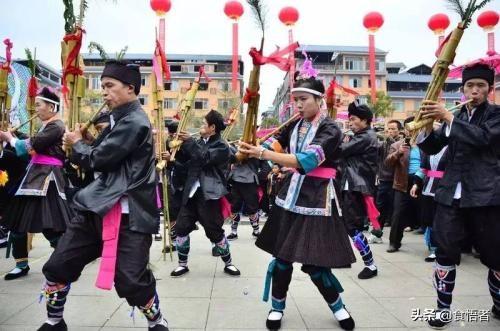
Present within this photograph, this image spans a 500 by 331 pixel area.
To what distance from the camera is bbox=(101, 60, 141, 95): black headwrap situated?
2816 millimetres

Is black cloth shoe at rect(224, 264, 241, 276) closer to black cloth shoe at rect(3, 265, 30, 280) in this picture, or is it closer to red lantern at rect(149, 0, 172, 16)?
black cloth shoe at rect(3, 265, 30, 280)

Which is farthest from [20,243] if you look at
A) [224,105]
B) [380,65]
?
[380,65]

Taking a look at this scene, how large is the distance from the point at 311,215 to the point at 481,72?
5.66ft

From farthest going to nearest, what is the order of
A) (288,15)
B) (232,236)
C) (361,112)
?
(288,15) → (232,236) → (361,112)

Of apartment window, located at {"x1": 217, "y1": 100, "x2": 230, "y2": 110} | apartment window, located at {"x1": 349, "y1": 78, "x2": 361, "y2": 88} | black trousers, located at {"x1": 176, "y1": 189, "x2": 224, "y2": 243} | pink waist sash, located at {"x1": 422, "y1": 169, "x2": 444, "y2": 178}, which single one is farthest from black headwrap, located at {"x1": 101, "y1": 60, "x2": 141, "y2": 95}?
apartment window, located at {"x1": 349, "y1": 78, "x2": 361, "y2": 88}

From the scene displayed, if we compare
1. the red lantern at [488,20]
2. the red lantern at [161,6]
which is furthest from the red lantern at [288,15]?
the red lantern at [488,20]

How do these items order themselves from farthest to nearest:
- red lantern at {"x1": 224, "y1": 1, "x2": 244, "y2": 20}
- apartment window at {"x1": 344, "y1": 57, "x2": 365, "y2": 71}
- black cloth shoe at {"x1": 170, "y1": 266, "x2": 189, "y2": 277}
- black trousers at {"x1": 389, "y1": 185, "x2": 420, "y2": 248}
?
apartment window at {"x1": 344, "y1": 57, "x2": 365, "y2": 71} < red lantern at {"x1": 224, "y1": 1, "x2": 244, "y2": 20} < black trousers at {"x1": 389, "y1": 185, "x2": 420, "y2": 248} < black cloth shoe at {"x1": 170, "y1": 266, "x2": 189, "y2": 277}

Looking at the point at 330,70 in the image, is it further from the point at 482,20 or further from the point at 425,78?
the point at 482,20

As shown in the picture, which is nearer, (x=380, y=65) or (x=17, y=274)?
(x=17, y=274)

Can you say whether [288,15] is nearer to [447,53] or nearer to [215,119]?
[215,119]

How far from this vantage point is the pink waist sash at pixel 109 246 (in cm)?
255

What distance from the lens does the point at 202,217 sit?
4.70 m

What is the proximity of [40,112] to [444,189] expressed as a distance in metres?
3.96

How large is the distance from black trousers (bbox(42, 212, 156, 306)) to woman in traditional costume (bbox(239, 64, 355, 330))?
3.13 feet
